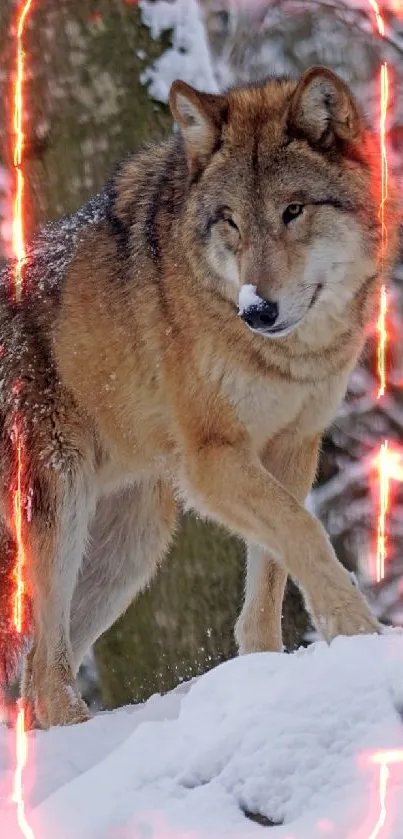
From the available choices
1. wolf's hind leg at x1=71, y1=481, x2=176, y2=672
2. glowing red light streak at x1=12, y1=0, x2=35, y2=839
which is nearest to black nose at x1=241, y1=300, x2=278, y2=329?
glowing red light streak at x1=12, y1=0, x2=35, y2=839

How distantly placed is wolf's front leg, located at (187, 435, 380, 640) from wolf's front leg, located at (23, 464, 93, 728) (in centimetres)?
67

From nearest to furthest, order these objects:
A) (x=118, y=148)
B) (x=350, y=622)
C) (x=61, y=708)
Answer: (x=350, y=622) → (x=61, y=708) → (x=118, y=148)

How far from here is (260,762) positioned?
9.82 feet

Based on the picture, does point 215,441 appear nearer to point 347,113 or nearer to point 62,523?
point 62,523

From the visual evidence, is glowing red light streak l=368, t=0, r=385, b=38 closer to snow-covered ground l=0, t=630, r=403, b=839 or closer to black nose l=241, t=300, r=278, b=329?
black nose l=241, t=300, r=278, b=329

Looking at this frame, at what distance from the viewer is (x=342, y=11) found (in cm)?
814

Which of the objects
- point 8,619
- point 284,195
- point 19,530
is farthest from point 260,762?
point 8,619

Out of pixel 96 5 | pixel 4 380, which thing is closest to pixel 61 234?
pixel 4 380

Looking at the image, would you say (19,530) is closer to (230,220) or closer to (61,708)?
(61,708)

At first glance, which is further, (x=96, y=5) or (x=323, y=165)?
(x=96, y=5)

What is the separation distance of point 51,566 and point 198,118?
1.96 metres

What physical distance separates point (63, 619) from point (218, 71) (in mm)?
4276

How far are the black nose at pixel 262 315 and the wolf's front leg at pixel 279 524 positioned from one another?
59 centimetres

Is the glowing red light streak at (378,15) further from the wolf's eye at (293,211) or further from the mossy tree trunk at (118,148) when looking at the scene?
the wolf's eye at (293,211)
